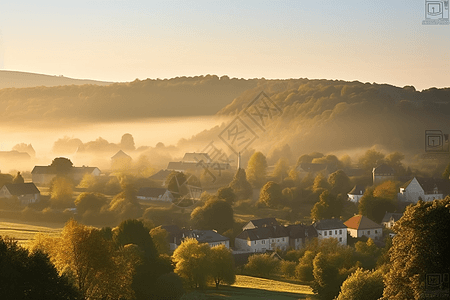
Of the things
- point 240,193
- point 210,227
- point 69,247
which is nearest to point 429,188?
Result: point 240,193

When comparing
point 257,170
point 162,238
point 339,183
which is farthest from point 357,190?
point 162,238

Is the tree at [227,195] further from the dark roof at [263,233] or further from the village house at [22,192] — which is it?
the village house at [22,192]

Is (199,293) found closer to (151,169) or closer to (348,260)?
(348,260)

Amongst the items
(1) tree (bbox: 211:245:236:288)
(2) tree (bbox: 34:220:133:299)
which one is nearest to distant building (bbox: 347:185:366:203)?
(1) tree (bbox: 211:245:236:288)

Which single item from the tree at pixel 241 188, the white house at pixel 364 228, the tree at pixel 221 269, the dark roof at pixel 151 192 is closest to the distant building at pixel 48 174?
the dark roof at pixel 151 192

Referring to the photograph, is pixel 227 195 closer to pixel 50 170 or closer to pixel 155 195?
pixel 155 195

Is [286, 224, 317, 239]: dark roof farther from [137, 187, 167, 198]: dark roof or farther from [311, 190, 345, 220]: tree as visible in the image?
[137, 187, 167, 198]: dark roof
